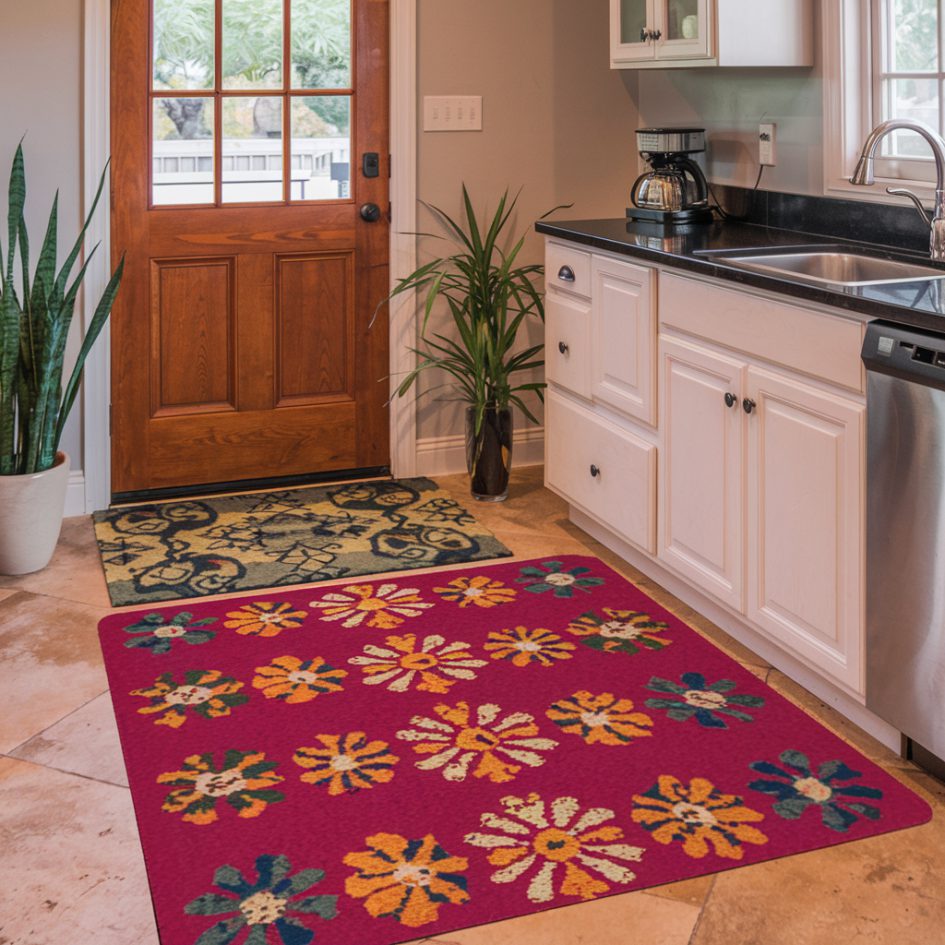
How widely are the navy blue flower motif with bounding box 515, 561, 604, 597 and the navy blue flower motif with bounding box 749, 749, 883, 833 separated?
38.7 inches

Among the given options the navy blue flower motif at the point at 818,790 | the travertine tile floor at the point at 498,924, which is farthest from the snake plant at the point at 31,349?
the navy blue flower motif at the point at 818,790

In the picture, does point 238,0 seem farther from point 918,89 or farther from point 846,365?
point 846,365

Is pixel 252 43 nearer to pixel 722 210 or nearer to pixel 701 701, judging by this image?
pixel 722 210

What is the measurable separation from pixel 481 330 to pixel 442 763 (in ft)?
6.32

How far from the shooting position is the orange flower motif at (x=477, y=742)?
95.2 inches

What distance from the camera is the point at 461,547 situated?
3.69 metres

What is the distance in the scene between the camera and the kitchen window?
3.06 meters

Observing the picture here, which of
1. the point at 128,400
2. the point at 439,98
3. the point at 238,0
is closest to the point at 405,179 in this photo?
the point at 439,98

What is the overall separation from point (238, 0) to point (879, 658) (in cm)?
279

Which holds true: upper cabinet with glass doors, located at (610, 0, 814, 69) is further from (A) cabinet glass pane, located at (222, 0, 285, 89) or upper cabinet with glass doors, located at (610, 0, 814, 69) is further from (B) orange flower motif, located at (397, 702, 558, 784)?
(B) orange flower motif, located at (397, 702, 558, 784)

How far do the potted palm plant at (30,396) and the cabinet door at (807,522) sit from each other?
1.91 meters

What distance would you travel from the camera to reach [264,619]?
3164 mm

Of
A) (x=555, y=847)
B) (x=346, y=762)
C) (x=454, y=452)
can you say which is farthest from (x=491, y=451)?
(x=555, y=847)

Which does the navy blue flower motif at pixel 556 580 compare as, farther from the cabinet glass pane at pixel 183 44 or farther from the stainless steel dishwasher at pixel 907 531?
the cabinet glass pane at pixel 183 44
